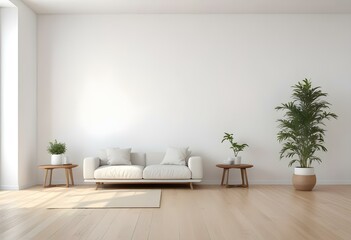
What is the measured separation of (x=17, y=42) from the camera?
7930 millimetres

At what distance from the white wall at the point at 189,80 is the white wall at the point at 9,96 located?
93 cm

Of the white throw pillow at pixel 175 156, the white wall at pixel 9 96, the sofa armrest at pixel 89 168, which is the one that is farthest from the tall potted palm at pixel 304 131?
the white wall at pixel 9 96

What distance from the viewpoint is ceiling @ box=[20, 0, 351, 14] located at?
8.11 metres

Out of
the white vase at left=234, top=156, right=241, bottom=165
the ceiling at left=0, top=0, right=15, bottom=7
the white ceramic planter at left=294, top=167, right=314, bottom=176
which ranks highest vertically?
the ceiling at left=0, top=0, right=15, bottom=7

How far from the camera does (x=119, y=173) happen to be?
780cm

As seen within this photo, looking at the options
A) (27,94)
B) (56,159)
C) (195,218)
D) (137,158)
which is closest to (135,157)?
(137,158)

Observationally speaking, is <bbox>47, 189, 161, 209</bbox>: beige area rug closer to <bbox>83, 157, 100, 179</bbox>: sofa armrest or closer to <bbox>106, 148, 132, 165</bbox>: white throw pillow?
<bbox>83, 157, 100, 179</bbox>: sofa armrest

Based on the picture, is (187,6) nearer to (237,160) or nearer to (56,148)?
(237,160)

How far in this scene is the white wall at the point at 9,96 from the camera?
7.88 m

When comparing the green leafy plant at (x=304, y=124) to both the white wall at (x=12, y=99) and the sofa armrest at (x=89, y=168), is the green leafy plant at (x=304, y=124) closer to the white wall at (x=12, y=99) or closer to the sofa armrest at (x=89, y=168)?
the sofa armrest at (x=89, y=168)

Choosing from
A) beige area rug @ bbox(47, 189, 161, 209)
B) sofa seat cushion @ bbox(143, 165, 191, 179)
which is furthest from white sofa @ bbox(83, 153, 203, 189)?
beige area rug @ bbox(47, 189, 161, 209)

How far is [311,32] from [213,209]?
5019 mm

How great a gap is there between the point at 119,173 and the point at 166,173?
0.86m

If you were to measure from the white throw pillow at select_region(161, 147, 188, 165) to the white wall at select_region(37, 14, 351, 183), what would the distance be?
502 mm
